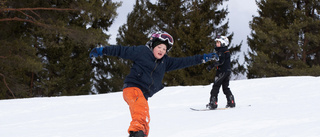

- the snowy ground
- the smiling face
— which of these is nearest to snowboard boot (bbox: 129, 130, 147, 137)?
the smiling face

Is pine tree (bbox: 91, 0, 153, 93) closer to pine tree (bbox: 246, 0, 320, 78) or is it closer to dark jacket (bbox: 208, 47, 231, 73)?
pine tree (bbox: 246, 0, 320, 78)

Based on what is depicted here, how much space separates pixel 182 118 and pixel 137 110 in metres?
2.55

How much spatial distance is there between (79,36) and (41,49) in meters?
8.47

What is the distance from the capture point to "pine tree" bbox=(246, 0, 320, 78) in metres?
23.0

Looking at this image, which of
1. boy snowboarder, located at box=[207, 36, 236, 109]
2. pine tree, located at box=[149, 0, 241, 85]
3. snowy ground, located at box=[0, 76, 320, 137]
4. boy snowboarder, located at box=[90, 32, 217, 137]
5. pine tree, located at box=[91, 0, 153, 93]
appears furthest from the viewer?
pine tree, located at box=[91, 0, 153, 93]

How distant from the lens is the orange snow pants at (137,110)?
3.53 m

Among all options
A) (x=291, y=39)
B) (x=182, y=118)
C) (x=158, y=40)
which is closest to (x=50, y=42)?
(x=182, y=118)

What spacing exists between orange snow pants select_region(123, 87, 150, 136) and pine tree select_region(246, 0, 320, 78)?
21.5 meters

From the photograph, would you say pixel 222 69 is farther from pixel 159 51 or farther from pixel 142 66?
pixel 142 66

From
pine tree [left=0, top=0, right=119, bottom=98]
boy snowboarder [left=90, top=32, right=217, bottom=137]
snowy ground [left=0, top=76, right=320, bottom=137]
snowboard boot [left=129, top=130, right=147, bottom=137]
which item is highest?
pine tree [left=0, top=0, right=119, bottom=98]

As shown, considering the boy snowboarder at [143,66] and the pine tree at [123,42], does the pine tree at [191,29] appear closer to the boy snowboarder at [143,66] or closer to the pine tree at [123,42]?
the pine tree at [123,42]

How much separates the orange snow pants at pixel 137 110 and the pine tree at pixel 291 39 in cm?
2155

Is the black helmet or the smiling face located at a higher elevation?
the black helmet

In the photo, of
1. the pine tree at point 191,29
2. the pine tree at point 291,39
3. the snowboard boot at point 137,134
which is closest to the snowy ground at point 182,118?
the snowboard boot at point 137,134
